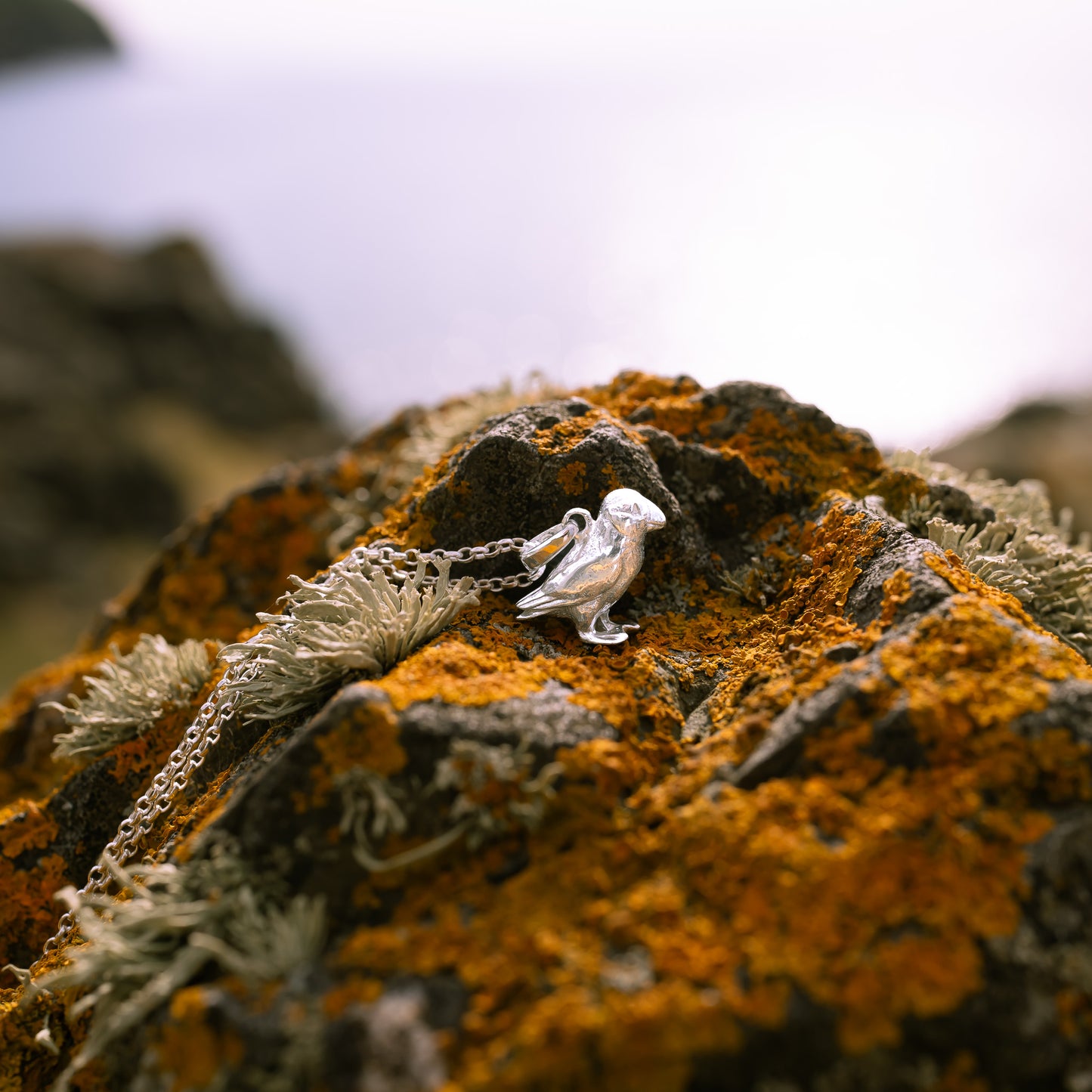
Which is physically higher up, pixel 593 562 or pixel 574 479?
pixel 574 479

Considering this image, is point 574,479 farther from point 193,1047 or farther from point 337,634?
point 193,1047

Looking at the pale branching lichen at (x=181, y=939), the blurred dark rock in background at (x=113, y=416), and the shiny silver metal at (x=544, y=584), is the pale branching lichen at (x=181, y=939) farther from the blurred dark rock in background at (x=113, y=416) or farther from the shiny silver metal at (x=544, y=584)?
the blurred dark rock in background at (x=113, y=416)

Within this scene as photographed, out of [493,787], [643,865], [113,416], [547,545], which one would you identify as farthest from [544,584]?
[113,416]

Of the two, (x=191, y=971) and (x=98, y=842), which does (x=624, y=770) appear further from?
(x=98, y=842)

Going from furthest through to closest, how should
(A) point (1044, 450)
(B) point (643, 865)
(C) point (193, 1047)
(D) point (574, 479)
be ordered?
(A) point (1044, 450) → (D) point (574, 479) → (B) point (643, 865) → (C) point (193, 1047)

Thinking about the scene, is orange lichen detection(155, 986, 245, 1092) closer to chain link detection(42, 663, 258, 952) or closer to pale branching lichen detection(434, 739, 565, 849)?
pale branching lichen detection(434, 739, 565, 849)


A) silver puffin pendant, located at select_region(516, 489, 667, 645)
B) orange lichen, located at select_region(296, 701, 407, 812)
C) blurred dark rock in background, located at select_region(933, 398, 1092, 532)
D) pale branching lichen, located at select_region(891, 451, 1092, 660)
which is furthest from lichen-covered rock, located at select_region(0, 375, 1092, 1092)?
blurred dark rock in background, located at select_region(933, 398, 1092, 532)
